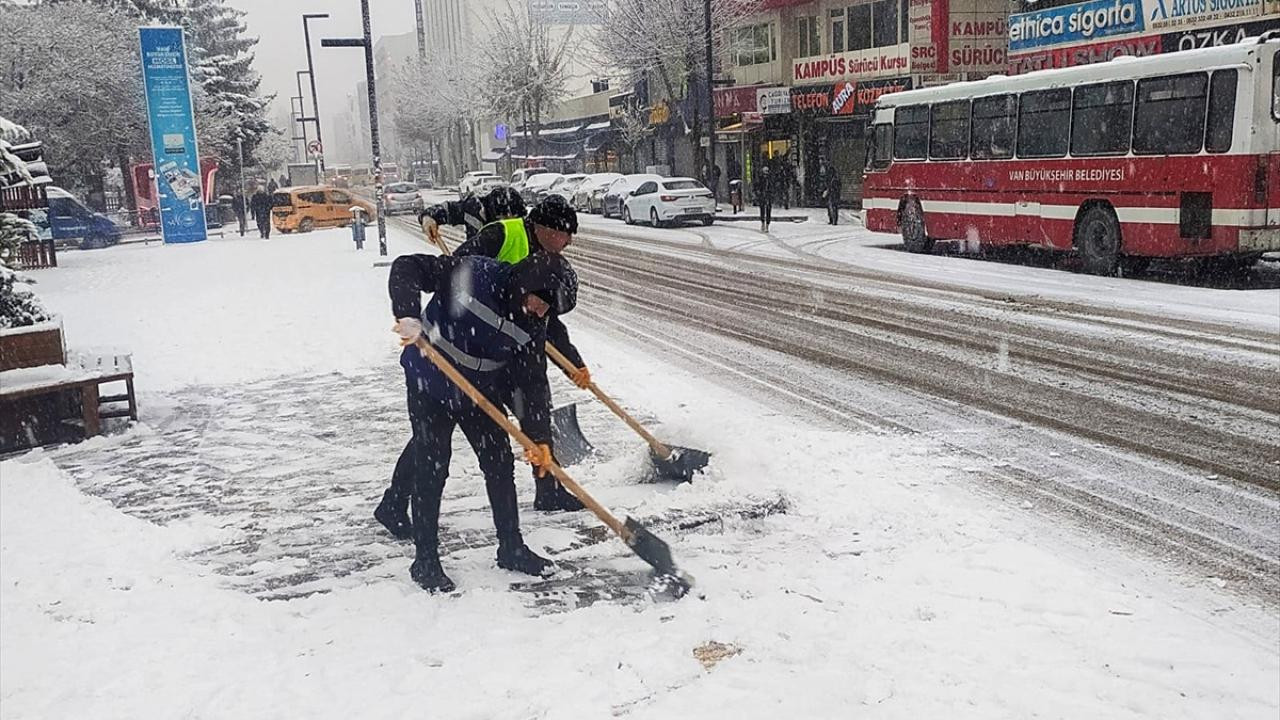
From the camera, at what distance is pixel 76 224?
104 ft

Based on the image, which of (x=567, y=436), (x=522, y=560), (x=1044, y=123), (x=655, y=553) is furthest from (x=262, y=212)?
(x=655, y=553)

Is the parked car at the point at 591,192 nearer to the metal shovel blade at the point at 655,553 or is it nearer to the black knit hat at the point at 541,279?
the black knit hat at the point at 541,279

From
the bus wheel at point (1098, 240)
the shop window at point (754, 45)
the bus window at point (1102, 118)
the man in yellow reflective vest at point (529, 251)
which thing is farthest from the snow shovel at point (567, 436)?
the shop window at point (754, 45)

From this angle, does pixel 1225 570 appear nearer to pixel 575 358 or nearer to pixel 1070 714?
pixel 1070 714

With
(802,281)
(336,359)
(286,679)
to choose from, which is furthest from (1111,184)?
(286,679)

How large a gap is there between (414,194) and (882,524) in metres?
42.1

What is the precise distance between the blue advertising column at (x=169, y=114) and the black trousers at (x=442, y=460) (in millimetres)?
28473

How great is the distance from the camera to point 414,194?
148 ft

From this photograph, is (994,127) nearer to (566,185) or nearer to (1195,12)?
(1195,12)

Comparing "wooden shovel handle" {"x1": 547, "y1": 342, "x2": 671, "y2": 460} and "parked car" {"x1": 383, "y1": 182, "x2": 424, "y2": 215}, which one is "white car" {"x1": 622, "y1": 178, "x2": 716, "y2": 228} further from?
"wooden shovel handle" {"x1": 547, "y1": 342, "x2": 671, "y2": 460}

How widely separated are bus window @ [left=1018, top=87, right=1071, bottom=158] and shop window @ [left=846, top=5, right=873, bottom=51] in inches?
690

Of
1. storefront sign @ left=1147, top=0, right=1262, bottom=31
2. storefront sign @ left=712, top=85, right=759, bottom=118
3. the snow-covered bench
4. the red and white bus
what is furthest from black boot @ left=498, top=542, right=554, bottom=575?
storefront sign @ left=712, top=85, right=759, bottom=118

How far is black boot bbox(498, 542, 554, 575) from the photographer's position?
4855 millimetres

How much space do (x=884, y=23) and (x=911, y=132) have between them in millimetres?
14601
